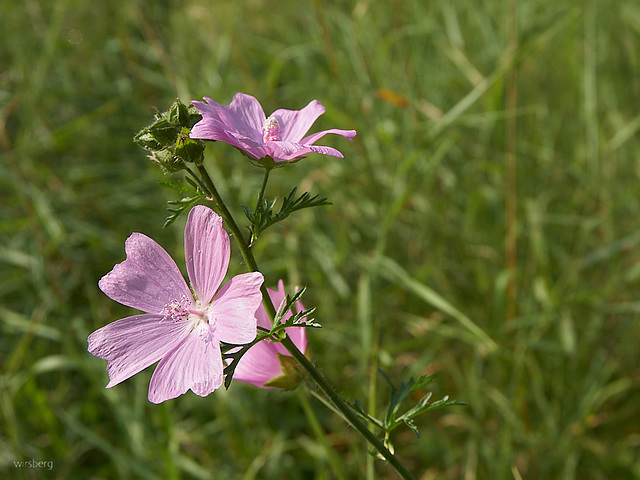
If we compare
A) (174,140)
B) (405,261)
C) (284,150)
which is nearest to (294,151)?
(284,150)

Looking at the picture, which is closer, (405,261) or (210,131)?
(210,131)

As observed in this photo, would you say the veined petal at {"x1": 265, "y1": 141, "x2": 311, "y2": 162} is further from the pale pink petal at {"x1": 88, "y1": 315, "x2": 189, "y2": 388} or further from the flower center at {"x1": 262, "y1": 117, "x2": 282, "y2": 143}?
the pale pink petal at {"x1": 88, "y1": 315, "x2": 189, "y2": 388}

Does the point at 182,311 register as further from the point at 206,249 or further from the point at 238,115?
the point at 238,115

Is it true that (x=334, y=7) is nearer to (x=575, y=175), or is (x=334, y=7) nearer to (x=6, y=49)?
(x=575, y=175)

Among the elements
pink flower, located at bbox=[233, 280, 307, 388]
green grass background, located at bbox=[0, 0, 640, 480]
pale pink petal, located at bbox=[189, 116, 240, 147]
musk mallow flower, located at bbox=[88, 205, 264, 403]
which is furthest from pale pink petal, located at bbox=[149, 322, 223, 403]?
green grass background, located at bbox=[0, 0, 640, 480]

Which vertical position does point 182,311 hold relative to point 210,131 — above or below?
below

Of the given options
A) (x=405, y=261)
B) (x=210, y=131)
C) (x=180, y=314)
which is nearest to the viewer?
(x=210, y=131)

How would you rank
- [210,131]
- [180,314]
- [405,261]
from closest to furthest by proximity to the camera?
[210,131]
[180,314]
[405,261]
